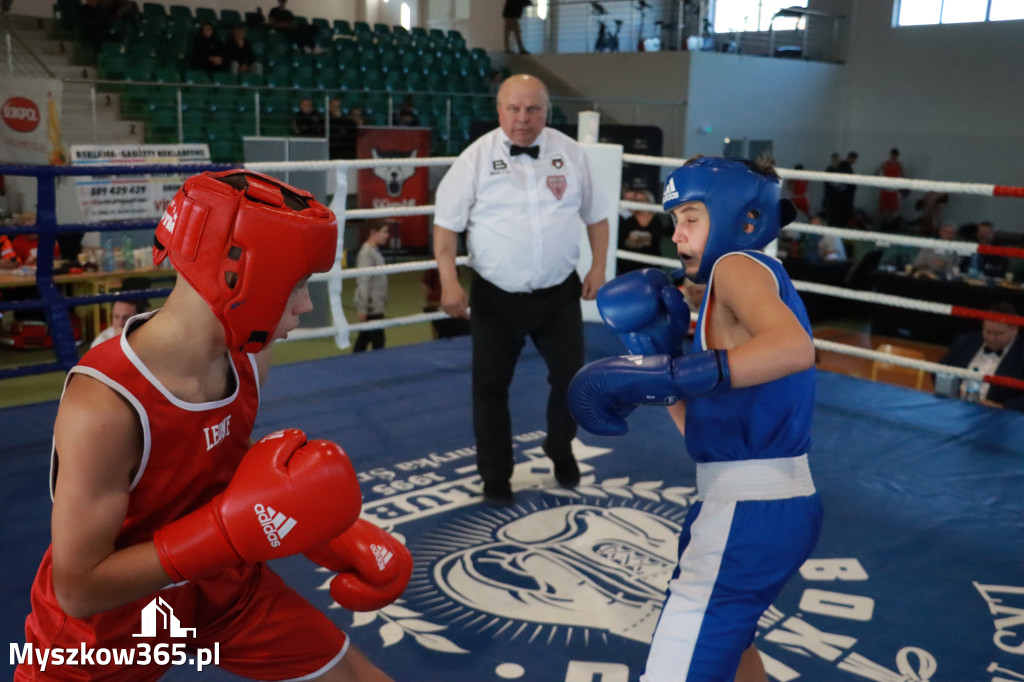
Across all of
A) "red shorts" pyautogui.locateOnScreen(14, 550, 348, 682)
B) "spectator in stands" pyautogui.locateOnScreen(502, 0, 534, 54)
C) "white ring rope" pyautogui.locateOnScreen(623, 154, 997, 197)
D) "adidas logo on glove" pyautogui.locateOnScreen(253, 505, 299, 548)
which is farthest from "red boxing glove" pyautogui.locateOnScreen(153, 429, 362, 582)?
"spectator in stands" pyautogui.locateOnScreen(502, 0, 534, 54)

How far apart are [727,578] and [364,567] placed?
595 millimetres

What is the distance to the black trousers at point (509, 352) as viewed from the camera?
9.93 feet

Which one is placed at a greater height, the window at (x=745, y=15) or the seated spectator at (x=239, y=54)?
the window at (x=745, y=15)

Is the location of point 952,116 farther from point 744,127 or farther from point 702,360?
point 702,360

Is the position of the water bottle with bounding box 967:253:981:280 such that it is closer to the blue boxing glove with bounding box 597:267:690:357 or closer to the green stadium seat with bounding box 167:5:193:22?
the blue boxing glove with bounding box 597:267:690:357

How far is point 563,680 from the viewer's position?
6.63ft

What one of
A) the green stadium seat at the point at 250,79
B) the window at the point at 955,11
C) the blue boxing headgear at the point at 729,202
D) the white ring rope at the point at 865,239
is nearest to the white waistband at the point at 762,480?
the blue boxing headgear at the point at 729,202

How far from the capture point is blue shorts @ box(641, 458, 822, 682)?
1434mm

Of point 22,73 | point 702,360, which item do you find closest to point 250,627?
point 702,360

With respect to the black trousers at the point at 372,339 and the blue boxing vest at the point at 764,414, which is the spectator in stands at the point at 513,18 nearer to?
the black trousers at the point at 372,339

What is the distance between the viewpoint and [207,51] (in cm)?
996

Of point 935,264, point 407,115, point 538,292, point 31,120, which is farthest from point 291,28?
point 538,292

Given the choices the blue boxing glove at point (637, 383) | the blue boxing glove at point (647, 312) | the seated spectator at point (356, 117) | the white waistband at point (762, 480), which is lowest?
the white waistband at point (762, 480)

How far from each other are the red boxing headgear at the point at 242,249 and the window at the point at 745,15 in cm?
1227
